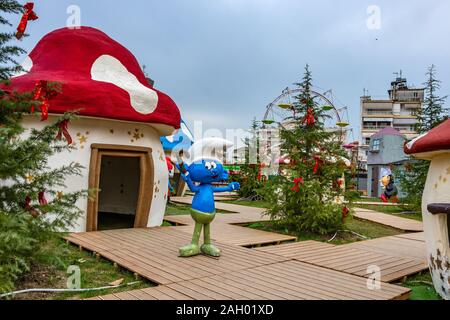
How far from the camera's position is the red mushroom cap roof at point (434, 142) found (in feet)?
12.1

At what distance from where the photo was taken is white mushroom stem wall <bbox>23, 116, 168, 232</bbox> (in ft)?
22.1

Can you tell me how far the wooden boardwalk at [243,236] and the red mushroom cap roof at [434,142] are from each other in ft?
11.0

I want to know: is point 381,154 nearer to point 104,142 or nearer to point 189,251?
point 104,142

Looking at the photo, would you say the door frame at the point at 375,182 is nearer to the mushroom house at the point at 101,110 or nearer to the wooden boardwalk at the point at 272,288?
the mushroom house at the point at 101,110

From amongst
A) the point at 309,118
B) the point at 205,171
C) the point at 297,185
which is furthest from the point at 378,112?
the point at 205,171

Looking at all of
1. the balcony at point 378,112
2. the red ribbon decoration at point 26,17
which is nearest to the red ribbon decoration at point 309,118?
the red ribbon decoration at point 26,17

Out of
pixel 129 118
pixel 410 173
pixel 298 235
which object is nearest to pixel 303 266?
pixel 298 235

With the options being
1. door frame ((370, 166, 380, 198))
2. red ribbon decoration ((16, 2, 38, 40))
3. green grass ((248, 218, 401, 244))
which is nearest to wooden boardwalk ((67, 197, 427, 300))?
green grass ((248, 218, 401, 244))

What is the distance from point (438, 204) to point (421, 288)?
1.21 meters

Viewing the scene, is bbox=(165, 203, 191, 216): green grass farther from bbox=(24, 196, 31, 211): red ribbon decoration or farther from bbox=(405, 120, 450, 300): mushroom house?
bbox=(405, 120, 450, 300): mushroom house

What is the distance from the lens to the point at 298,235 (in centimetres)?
782
